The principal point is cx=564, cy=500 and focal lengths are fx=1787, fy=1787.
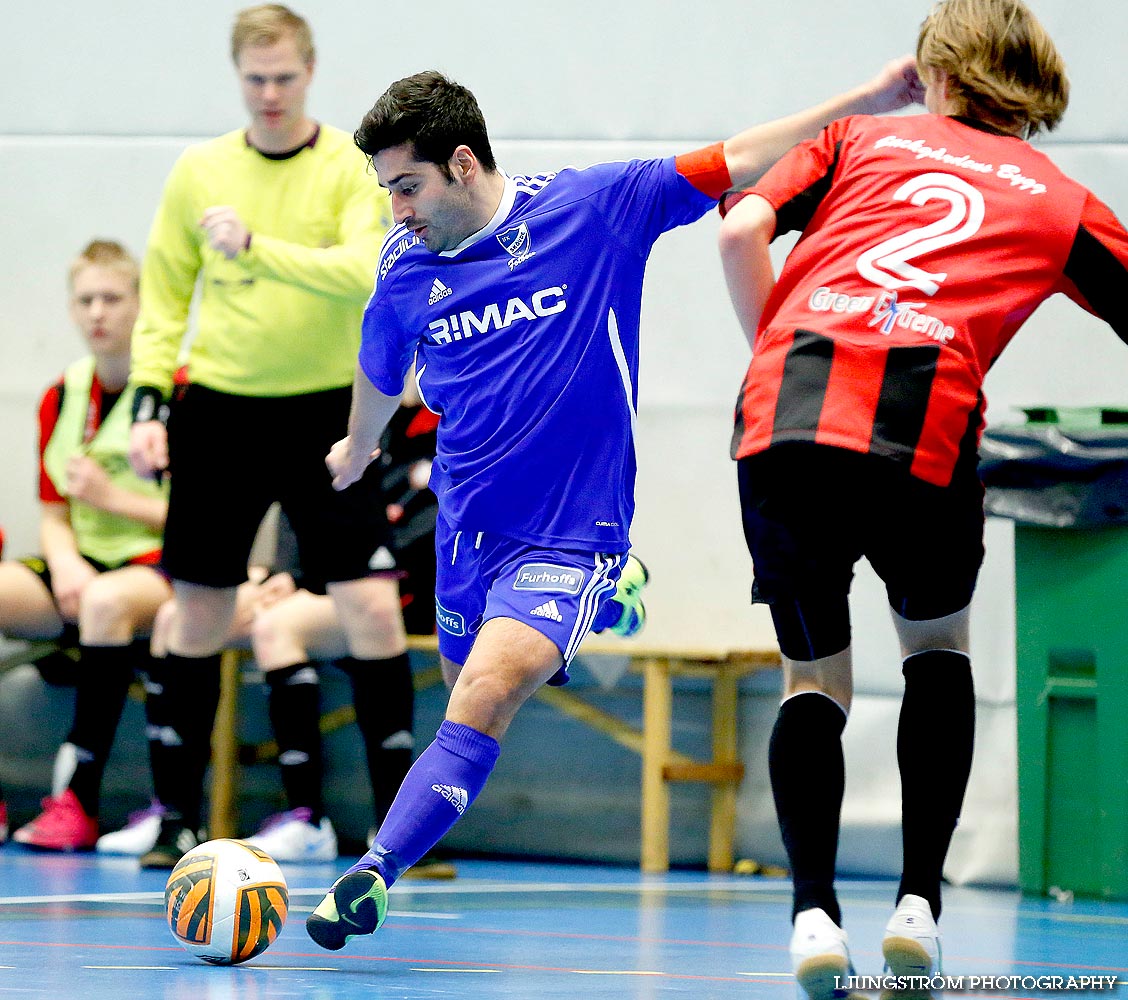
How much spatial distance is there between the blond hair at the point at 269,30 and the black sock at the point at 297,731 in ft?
7.22

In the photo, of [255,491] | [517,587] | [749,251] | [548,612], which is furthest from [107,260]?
[749,251]

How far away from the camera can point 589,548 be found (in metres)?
4.02

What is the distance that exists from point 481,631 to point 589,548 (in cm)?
36

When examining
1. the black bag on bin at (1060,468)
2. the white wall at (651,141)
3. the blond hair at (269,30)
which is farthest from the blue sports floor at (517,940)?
the blond hair at (269,30)

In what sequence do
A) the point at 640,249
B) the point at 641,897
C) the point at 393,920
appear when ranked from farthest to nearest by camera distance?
the point at 641,897, the point at 393,920, the point at 640,249

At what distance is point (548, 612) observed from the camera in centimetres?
382

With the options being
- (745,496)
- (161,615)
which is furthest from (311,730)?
(745,496)

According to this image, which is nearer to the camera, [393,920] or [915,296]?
[915,296]

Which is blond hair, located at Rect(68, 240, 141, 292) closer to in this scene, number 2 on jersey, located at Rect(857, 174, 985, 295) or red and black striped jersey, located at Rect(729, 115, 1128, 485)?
red and black striped jersey, located at Rect(729, 115, 1128, 485)

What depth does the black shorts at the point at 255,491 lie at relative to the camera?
19.0 feet

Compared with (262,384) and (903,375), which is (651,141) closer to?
(262,384)

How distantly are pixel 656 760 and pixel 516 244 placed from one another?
295 centimetres

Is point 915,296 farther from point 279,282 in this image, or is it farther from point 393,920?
point 279,282

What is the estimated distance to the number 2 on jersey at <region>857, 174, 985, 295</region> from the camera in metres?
3.07
